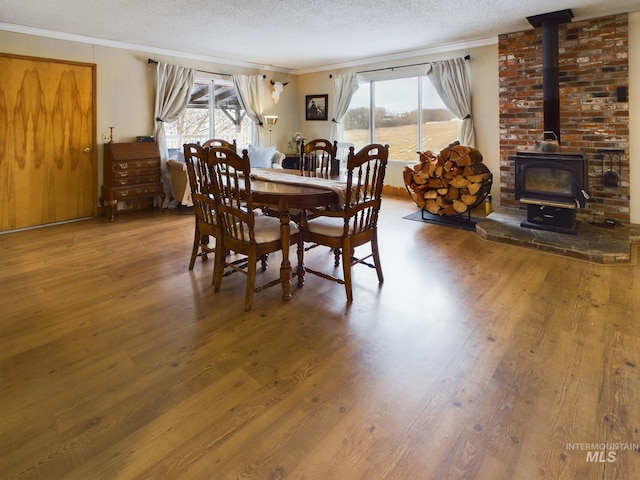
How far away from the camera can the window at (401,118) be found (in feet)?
20.1

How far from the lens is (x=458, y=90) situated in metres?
5.62

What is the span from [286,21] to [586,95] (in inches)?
136

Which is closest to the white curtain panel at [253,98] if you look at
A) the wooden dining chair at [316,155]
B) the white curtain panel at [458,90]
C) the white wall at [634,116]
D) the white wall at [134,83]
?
the white wall at [134,83]

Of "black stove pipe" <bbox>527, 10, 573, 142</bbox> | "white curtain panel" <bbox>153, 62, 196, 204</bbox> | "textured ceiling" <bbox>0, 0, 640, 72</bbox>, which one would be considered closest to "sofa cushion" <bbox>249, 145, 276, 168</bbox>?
"white curtain panel" <bbox>153, 62, 196, 204</bbox>

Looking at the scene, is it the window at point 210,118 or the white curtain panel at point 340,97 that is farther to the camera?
the white curtain panel at point 340,97

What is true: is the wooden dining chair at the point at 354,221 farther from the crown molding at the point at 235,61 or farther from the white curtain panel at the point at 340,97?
the white curtain panel at the point at 340,97

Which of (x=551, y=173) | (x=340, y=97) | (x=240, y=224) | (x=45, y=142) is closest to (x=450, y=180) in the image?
(x=551, y=173)

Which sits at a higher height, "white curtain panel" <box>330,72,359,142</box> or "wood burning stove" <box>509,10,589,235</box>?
"white curtain panel" <box>330,72,359,142</box>

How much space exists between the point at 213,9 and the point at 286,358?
143 inches

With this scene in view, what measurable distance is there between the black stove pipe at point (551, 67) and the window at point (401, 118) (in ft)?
5.13

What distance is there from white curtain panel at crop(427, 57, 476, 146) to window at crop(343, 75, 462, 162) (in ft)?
0.70

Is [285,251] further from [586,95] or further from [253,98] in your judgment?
[253,98]

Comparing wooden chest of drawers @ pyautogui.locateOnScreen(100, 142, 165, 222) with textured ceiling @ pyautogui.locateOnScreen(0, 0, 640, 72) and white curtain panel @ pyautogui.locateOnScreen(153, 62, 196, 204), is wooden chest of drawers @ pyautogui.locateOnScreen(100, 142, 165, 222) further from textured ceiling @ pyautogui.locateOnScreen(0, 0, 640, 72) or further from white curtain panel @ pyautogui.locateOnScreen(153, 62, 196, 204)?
textured ceiling @ pyautogui.locateOnScreen(0, 0, 640, 72)

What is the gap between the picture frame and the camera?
743cm
